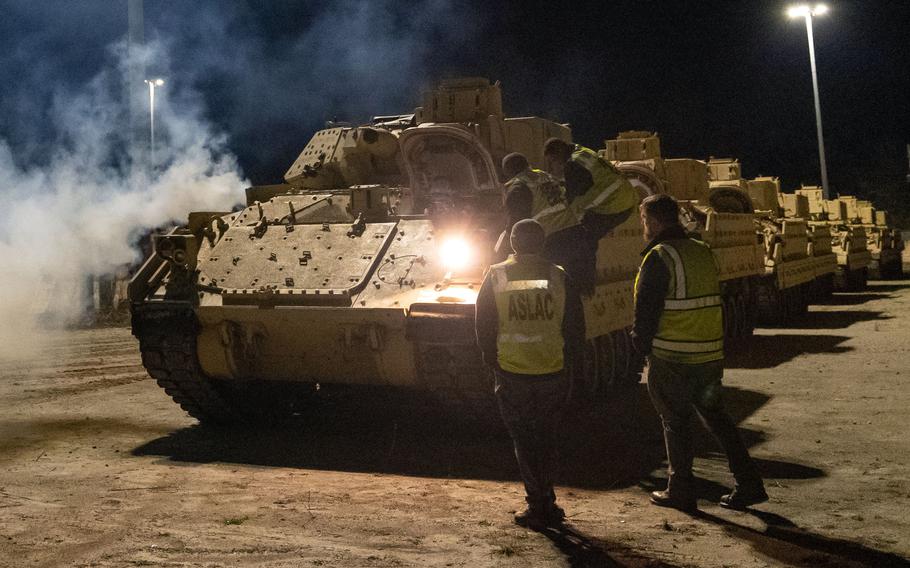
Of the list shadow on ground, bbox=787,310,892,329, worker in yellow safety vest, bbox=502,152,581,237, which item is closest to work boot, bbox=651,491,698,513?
worker in yellow safety vest, bbox=502,152,581,237

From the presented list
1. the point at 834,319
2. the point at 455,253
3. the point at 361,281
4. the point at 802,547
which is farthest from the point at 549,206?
the point at 834,319

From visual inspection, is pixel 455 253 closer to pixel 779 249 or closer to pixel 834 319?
pixel 779 249

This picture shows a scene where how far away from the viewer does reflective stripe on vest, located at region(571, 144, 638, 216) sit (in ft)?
25.2

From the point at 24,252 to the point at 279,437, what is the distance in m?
10.8

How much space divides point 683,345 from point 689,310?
0.68 feet

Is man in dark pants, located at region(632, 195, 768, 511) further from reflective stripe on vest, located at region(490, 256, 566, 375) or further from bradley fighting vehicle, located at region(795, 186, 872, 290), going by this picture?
bradley fighting vehicle, located at region(795, 186, 872, 290)

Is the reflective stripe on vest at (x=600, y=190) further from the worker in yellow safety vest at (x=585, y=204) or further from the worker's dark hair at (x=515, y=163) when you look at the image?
the worker's dark hair at (x=515, y=163)

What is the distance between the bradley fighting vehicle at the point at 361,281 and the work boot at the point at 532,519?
1918 millimetres

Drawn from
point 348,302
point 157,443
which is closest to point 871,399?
point 348,302

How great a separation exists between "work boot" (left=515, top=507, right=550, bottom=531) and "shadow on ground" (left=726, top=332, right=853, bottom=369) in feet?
27.1

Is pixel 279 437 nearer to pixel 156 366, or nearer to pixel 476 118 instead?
pixel 156 366

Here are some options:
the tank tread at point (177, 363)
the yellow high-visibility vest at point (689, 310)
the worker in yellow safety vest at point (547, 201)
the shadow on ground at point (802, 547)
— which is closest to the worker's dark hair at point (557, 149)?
the worker in yellow safety vest at point (547, 201)

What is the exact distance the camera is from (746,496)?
6352mm

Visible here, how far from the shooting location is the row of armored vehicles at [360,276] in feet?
27.5
